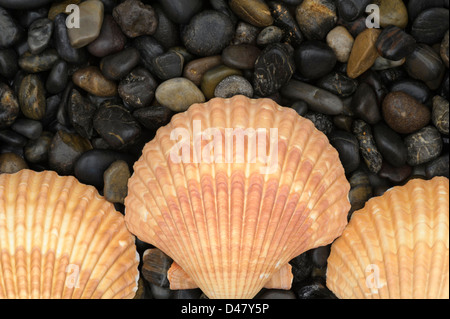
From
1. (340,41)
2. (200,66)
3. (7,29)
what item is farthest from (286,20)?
(7,29)

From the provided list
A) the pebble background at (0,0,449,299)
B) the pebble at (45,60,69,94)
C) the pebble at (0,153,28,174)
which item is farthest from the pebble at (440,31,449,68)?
the pebble at (0,153,28,174)

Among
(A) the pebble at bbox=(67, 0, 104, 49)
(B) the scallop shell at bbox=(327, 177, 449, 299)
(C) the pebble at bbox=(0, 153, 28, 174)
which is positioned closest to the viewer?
(B) the scallop shell at bbox=(327, 177, 449, 299)

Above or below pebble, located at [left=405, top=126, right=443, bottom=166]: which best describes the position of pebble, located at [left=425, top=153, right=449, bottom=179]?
below

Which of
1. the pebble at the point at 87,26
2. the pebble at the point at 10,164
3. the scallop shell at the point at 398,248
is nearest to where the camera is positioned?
the scallop shell at the point at 398,248

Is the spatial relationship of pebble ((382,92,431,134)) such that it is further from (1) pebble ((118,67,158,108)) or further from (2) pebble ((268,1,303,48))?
(1) pebble ((118,67,158,108))

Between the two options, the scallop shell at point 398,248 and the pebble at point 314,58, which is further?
the pebble at point 314,58

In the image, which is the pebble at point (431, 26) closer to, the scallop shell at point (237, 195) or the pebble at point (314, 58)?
the pebble at point (314, 58)

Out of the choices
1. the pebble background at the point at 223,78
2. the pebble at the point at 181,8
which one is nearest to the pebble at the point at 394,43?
the pebble background at the point at 223,78
